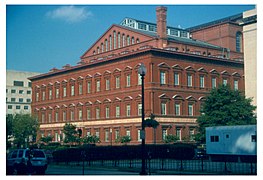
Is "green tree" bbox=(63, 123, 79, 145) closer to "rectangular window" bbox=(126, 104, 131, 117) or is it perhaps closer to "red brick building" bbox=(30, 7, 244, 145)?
"red brick building" bbox=(30, 7, 244, 145)

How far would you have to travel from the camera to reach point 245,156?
133 ft

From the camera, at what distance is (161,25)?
7075cm

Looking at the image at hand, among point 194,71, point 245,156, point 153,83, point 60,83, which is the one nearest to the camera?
point 245,156

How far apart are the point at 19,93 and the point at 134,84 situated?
107ft

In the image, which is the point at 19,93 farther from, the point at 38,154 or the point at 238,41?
the point at 38,154

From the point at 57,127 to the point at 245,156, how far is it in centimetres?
4649

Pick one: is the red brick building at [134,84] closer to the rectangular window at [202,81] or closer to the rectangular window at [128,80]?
the rectangular window at [202,81]

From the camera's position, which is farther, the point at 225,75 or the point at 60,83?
the point at 60,83

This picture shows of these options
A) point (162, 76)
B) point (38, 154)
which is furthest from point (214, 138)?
point (162, 76)

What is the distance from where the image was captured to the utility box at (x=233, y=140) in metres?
39.6

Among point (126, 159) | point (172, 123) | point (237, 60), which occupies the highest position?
point (237, 60)

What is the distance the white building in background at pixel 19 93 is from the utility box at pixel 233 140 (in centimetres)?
4626
